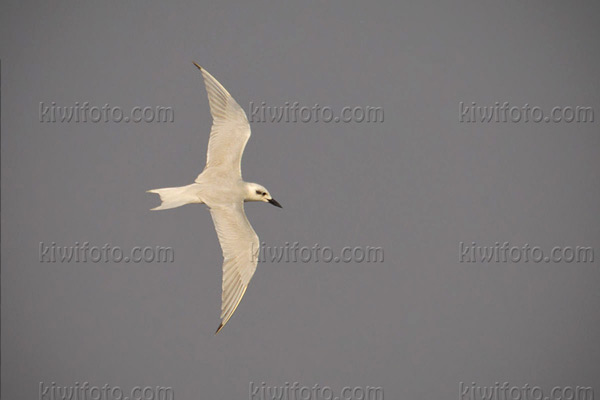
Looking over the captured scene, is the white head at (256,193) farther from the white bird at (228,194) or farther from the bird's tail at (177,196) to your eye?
the bird's tail at (177,196)

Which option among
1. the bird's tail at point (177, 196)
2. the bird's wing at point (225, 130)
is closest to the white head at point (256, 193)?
the bird's wing at point (225, 130)

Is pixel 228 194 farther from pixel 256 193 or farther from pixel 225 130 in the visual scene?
pixel 225 130

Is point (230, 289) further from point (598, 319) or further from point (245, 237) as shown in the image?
point (598, 319)

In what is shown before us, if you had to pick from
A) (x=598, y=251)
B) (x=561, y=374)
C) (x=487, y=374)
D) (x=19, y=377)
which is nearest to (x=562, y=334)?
(x=561, y=374)

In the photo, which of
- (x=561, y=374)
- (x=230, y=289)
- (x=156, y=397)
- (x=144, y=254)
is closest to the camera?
(x=230, y=289)

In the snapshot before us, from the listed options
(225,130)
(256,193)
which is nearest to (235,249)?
(256,193)

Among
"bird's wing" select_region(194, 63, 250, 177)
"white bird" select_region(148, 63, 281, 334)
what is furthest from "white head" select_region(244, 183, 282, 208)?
"bird's wing" select_region(194, 63, 250, 177)

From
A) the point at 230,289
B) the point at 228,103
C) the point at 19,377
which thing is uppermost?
the point at 228,103
